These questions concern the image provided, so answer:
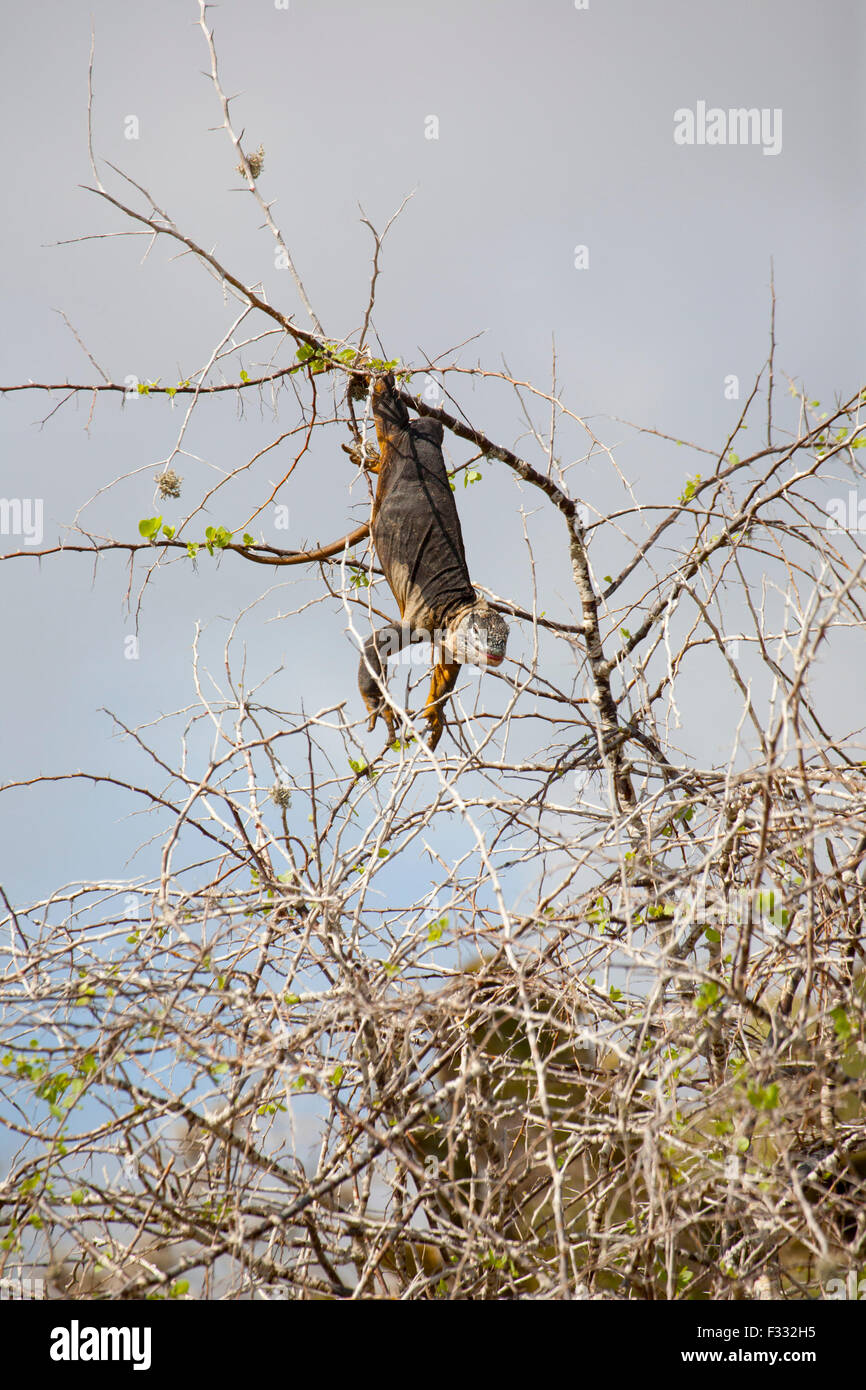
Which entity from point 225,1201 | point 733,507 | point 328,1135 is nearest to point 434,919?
point 328,1135

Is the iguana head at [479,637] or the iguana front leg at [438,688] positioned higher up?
the iguana head at [479,637]

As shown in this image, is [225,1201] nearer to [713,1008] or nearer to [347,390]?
[713,1008]

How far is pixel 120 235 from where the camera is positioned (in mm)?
3875

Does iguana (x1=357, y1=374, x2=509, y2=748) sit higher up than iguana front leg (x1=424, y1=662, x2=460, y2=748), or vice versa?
iguana (x1=357, y1=374, x2=509, y2=748)

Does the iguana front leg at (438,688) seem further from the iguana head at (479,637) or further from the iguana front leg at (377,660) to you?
the iguana front leg at (377,660)

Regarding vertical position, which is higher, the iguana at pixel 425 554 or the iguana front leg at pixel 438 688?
the iguana at pixel 425 554

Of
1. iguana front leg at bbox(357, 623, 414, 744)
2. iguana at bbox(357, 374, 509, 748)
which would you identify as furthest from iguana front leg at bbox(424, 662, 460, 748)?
iguana front leg at bbox(357, 623, 414, 744)

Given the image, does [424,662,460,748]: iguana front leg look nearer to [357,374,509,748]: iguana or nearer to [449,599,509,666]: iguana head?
[357,374,509,748]: iguana

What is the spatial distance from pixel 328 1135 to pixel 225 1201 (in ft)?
1.10

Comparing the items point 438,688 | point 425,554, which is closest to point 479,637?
point 438,688

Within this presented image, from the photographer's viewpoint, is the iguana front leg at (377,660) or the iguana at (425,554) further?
the iguana front leg at (377,660)

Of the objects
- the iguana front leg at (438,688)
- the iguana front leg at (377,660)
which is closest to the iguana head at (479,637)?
the iguana front leg at (438,688)

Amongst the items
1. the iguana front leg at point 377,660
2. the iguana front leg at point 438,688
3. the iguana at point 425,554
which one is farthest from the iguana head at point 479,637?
the iguana front leg at point 377,660

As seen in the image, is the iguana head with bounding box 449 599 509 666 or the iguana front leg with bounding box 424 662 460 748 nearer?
the iguana head with bounding box 449 599 509 666
